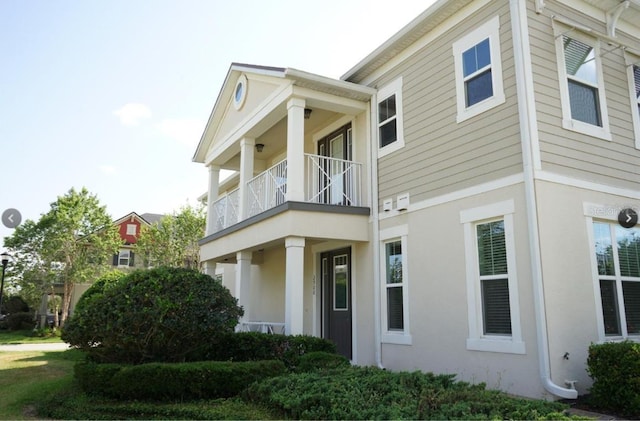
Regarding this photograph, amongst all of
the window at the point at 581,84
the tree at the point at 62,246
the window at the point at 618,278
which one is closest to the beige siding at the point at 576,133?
the window at the point at 581,84

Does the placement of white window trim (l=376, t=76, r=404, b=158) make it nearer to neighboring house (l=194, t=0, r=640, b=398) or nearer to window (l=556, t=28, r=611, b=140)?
neighboring house (l=194, t=0, r=640, b=398)

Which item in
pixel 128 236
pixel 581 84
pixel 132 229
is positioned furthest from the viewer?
pixel 132 229

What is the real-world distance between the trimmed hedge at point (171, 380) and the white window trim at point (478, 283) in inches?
132

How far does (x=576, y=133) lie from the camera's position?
25.7 ft

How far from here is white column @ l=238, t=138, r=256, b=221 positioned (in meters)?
12.7

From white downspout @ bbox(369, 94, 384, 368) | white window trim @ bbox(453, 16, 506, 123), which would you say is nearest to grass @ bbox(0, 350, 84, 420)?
white downspout @ bbox(369, 94, 384, 368)

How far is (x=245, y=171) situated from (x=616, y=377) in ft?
30.3

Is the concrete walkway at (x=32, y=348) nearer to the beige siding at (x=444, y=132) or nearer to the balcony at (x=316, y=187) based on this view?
the balcony at (x=316, y=187)

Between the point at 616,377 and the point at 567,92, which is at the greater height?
the point at 567,92

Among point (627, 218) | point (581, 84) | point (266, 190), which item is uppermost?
point (581, 84)

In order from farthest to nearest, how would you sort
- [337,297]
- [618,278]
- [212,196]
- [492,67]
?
1. [212,196]
2. [337,297]
3. [492,67]
4. [618,278]

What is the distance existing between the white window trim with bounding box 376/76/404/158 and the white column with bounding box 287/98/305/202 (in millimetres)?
1661

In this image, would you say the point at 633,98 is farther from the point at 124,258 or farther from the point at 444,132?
the point at 124,258

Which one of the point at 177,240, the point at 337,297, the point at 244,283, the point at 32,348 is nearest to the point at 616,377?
the point at 337,297
